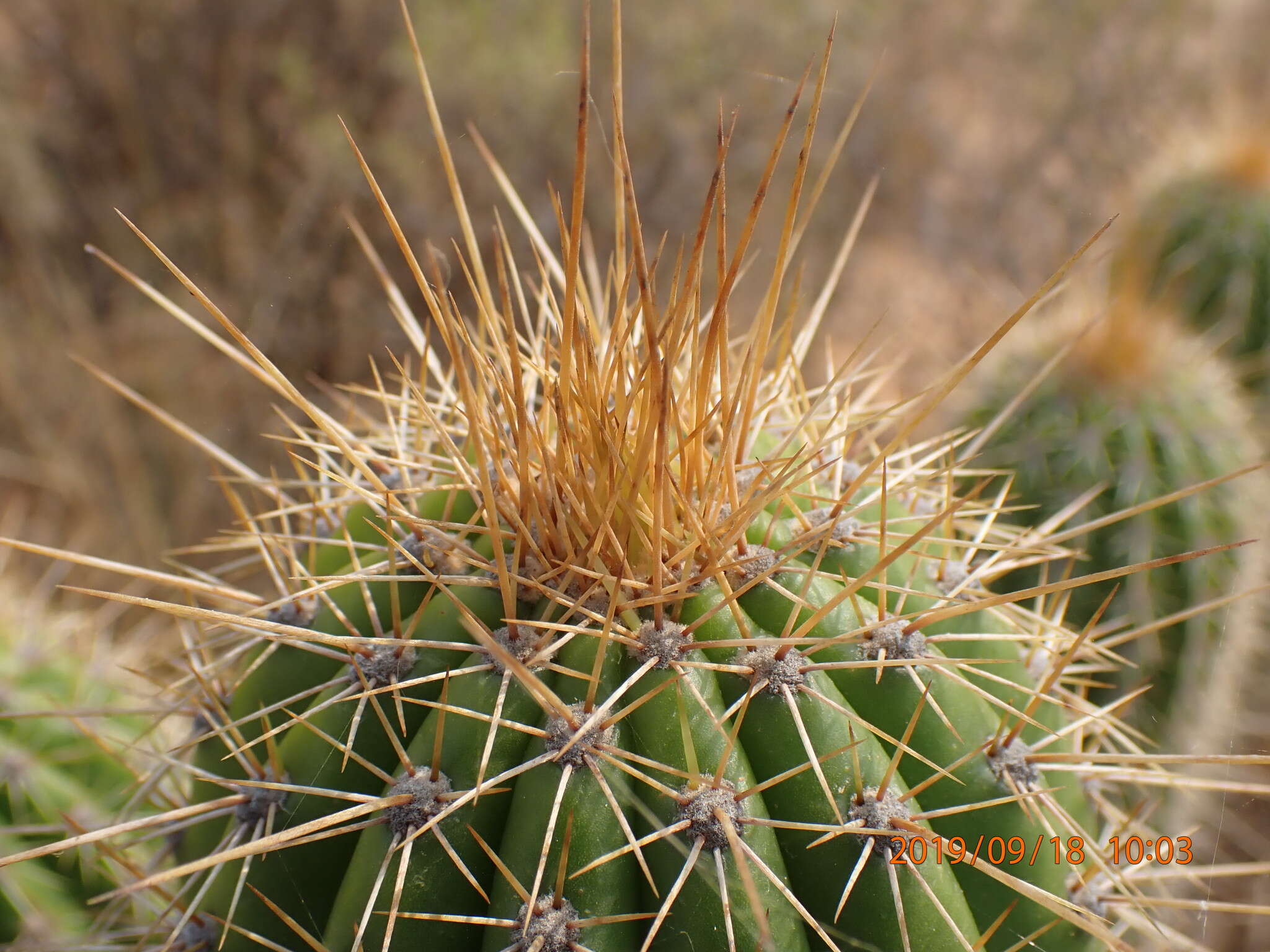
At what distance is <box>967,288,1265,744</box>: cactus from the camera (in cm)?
232

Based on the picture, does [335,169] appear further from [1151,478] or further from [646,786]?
[646,786]

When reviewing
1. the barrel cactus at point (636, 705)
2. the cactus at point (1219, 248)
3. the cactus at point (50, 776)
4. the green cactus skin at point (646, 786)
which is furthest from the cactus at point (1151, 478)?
the cactus at point (50, 776)

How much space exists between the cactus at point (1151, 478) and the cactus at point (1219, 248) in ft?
2.56

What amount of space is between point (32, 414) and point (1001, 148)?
5.61m

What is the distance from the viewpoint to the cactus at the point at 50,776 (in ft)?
5.53

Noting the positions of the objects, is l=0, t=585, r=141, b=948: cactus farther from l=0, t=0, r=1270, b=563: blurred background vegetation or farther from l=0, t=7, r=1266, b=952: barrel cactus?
l=0, t=0, r=1270, b=563: blurred background vegetation

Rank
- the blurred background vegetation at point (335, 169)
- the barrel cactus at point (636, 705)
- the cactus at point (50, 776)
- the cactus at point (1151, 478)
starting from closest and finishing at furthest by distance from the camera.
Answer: the barrel cactus at point (636, 705)
the cactus at point (50, 776)
the cactus at point (1151, 478)
the blurred background vegetation at point (335, 169)

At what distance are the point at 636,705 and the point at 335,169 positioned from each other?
4299mm

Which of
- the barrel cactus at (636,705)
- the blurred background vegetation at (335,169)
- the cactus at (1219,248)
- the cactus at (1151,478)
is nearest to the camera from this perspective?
the barrel cactus at (636,705)

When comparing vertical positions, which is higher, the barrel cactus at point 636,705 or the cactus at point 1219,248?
the cactus at point 1219,248

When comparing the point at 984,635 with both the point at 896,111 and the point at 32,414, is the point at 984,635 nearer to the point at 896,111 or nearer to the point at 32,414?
the point at 32,414

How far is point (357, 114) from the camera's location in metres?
4.97

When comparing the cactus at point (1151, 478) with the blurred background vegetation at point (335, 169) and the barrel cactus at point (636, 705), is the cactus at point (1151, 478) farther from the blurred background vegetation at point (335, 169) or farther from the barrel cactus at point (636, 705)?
the blurred background vegetation at point (335, 169)

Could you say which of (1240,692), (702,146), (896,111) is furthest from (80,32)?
(1240,692)
